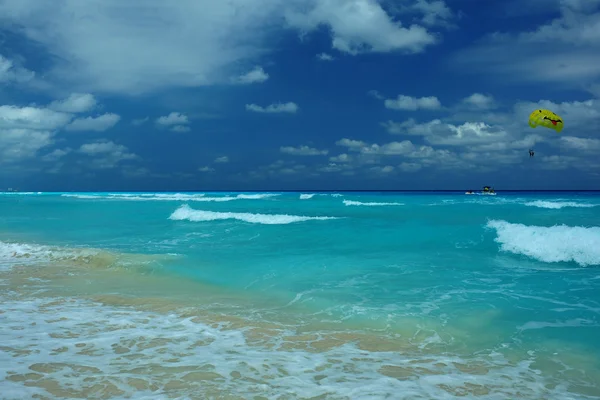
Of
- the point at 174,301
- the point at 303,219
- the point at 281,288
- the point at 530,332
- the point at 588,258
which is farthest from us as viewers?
the point at 303,219

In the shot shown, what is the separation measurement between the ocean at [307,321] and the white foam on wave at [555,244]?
0.06 meters

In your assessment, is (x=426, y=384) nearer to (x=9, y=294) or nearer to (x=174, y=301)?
(x=174, y=301)

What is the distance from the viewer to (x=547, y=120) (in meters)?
17.7

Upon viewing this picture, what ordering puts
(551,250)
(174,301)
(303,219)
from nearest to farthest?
(174,301) → (551,250) → (303,219)

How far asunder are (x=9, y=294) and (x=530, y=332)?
9892mm

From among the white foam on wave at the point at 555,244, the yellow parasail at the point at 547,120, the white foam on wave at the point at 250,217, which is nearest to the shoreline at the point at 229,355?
the white foam on wave at the point at 555,244

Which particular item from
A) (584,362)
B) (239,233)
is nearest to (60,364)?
(584,362)

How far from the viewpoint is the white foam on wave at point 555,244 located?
45.5 feet

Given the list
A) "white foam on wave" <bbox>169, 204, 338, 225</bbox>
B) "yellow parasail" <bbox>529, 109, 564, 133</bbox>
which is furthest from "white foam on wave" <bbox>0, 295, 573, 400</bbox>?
"white foam on wave" <bbox>169, 204, 338, 225</bbox>

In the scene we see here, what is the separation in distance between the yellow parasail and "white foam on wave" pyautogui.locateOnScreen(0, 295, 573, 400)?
1408cm

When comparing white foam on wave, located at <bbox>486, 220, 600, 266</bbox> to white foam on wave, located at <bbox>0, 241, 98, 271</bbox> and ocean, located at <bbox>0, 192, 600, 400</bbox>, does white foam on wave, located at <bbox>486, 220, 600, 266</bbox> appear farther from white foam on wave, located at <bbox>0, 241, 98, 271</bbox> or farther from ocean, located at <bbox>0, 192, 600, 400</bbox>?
white foam on wave, located at <bbox>0, 241, 98, 271</bbox>

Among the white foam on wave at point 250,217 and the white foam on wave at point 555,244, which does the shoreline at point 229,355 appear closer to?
the white foam on wave at point 555,244

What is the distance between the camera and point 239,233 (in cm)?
2117

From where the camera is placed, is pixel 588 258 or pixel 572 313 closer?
pixel 572 313
